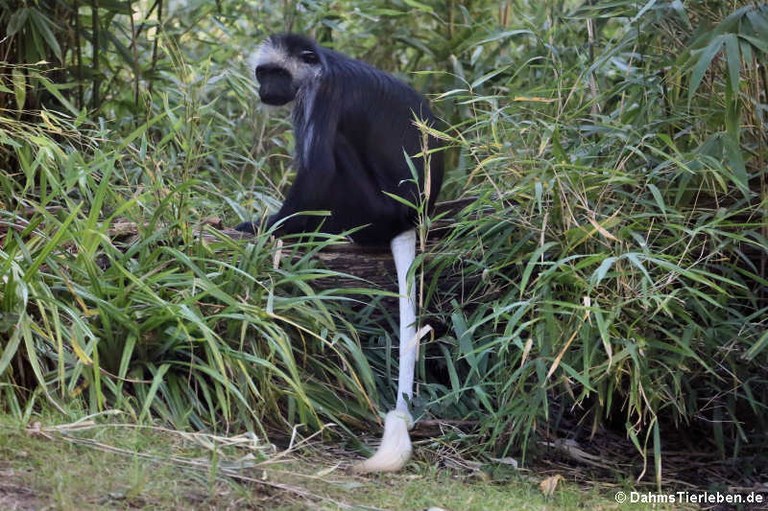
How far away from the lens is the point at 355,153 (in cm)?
422

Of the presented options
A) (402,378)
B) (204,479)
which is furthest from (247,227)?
(204,479)

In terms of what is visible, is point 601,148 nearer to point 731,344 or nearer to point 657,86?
point 657,86

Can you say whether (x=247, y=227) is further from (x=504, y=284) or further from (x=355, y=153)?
(x=504, y=284)

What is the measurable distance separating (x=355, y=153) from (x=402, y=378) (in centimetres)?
124

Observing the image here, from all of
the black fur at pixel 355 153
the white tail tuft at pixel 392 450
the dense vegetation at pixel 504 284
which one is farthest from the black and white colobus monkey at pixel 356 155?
the white tail tuft at pixel 392 450

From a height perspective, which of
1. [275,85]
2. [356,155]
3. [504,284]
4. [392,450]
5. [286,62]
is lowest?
[392,450]

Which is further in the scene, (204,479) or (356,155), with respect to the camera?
(356,155)

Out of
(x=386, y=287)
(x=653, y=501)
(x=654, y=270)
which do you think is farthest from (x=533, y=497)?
(x=386, y=287)

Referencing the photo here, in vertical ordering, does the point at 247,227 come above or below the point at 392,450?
above

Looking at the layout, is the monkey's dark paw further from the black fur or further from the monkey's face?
the monkey's face

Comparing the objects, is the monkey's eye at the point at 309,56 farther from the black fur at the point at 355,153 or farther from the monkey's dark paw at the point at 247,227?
the monkey's dark paw at the point at 247,227

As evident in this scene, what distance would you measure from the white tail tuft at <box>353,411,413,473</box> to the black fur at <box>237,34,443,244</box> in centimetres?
113

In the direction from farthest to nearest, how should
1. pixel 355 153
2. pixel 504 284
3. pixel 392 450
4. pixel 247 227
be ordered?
pixel 355 153 < pixel 247 227 < pixel 504 284 < pixel 392 450

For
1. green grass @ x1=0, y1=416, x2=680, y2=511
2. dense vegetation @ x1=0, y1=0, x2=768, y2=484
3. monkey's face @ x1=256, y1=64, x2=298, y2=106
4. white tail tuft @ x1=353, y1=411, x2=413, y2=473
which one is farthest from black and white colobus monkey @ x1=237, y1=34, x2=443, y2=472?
green grass @ x1=0, y1=416, x2=680, y2=511
